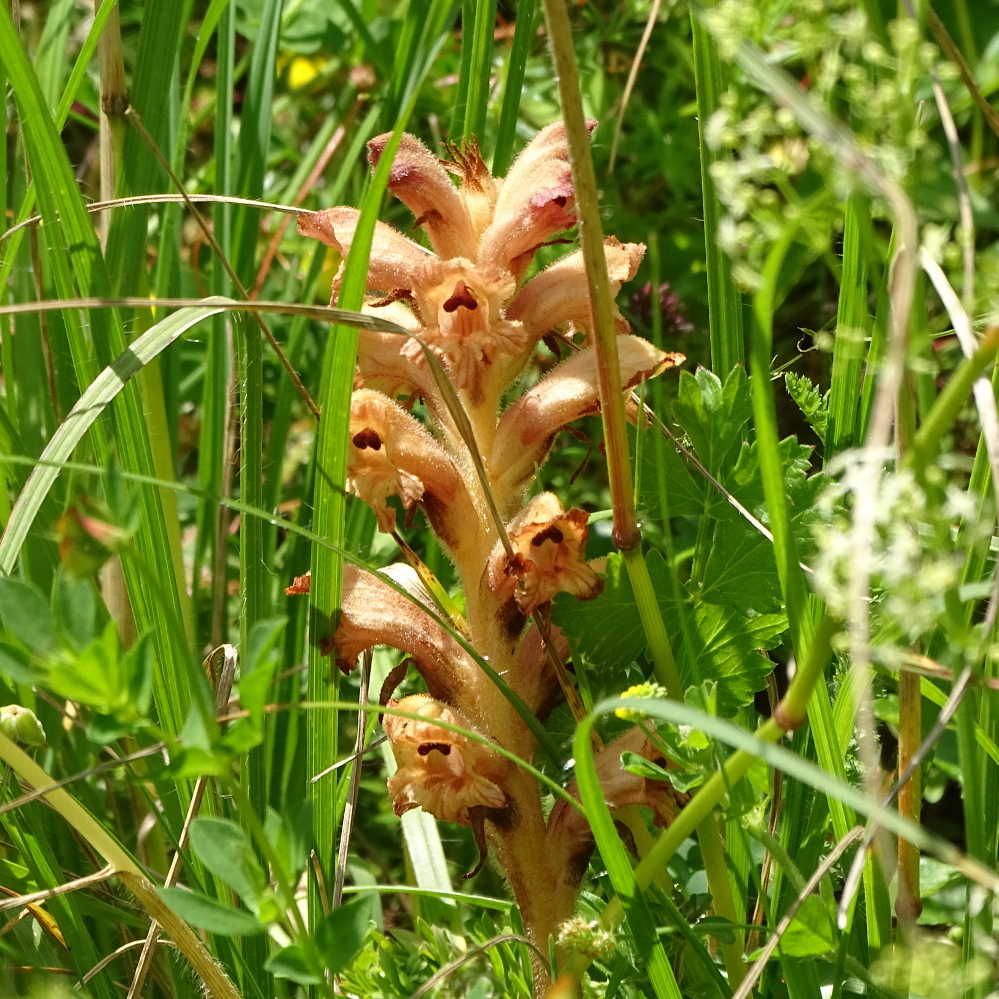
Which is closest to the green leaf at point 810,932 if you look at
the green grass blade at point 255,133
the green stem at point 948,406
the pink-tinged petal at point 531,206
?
the green stem at point 948,406

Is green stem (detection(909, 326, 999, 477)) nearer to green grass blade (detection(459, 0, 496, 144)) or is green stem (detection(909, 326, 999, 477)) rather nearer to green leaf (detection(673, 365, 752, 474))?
green leaf (detection(673, 365, 752, 474))

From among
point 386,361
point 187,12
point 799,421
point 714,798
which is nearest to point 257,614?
point 386,361

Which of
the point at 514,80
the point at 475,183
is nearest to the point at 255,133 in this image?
the point at 514,80

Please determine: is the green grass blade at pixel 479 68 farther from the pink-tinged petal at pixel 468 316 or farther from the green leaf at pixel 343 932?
the green leaf at pixel 343 932

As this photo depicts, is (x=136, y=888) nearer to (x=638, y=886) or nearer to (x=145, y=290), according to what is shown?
(x=638, y=886)

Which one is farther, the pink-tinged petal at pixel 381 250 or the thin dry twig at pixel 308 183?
the thin dry twig at pixel 308 183

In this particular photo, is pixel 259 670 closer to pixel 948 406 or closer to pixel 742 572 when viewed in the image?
pixel 948 406
